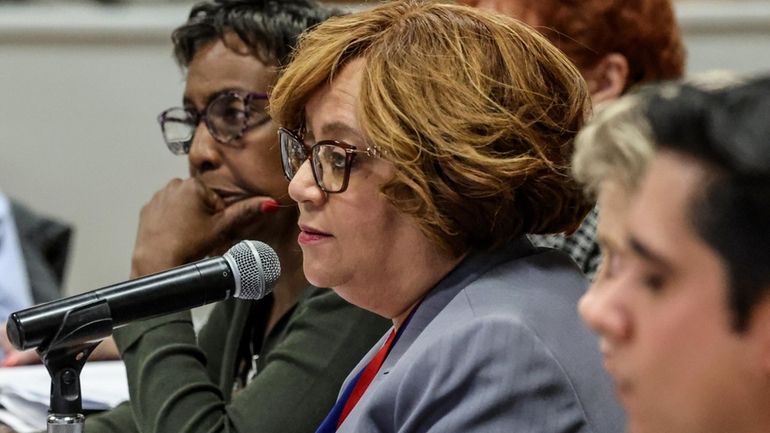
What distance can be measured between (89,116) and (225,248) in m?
1.87

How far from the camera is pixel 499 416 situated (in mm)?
1194

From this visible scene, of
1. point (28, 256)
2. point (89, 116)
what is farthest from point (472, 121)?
point (89, 116)

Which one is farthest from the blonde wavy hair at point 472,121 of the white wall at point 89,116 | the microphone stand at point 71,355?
the white wall at point 89,116

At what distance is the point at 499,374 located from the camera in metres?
1.20

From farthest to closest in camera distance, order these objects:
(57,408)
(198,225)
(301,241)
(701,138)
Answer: (198,225)
(301,241)
(57,408)
(701,138)

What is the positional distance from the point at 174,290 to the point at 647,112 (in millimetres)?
656

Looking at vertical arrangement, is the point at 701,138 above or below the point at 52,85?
above

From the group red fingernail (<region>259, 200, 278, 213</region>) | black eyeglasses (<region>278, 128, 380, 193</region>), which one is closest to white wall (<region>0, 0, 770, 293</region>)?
red fingernail (<region>259, 200, 278, 213</region>)

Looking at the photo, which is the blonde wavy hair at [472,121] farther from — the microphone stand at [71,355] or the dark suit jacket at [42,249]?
the dark suit jacket at [42,249]

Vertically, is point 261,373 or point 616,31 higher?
point 616,31

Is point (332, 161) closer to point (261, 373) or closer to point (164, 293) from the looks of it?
point (164, 293)

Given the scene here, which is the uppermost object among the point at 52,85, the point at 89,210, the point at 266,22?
the point at 266,22

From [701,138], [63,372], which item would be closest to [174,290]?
[63,372]

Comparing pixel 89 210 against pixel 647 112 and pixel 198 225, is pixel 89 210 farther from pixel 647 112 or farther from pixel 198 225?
pixel 647 112
